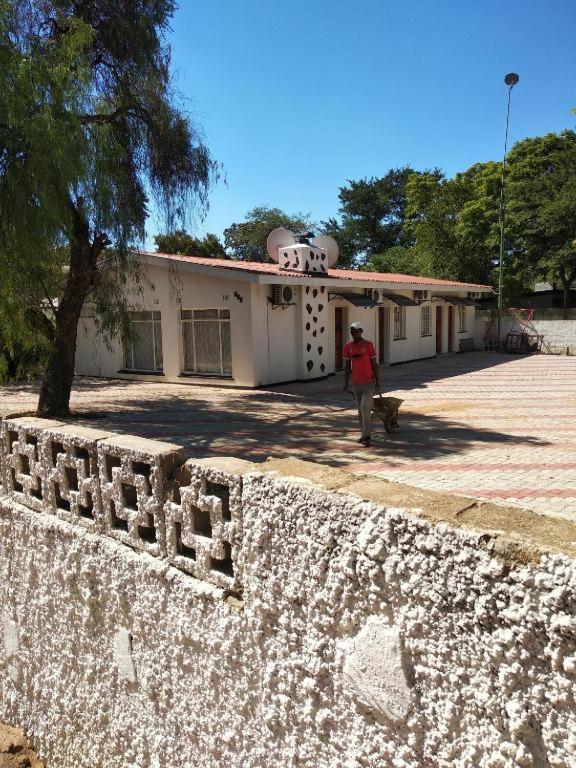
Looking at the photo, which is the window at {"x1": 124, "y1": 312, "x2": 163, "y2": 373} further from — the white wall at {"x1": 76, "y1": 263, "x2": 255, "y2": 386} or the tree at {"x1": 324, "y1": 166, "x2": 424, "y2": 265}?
the tree at {"x1": 324, "y1": 166, "x2": 424, "y2": 265}

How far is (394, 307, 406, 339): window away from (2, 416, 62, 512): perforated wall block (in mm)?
19252

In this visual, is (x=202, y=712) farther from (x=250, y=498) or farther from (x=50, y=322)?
(x=50, y=322)

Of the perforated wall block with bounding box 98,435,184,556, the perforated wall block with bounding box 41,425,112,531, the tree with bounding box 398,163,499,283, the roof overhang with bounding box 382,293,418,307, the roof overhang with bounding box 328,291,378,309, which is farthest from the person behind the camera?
the tree with bounding box 398,163,499,283

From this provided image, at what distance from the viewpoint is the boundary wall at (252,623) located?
1.88 metres

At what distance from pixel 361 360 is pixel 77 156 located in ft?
14.8

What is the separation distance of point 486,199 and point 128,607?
3444cm

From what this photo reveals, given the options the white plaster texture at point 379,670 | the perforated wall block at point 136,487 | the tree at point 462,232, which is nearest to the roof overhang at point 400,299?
the tree at point 462,232

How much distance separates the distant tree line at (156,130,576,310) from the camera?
104 ft

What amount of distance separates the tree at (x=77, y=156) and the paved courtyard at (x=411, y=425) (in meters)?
2.55

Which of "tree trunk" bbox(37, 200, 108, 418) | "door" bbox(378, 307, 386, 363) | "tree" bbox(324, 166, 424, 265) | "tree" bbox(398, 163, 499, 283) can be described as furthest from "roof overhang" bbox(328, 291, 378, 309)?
"tree" bbox(324, 166, 424, 265)

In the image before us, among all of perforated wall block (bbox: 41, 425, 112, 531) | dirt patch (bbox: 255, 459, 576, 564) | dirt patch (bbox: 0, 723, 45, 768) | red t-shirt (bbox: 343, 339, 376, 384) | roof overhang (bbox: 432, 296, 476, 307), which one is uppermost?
roof overhang (bbox: 432, 296, 476, 307)

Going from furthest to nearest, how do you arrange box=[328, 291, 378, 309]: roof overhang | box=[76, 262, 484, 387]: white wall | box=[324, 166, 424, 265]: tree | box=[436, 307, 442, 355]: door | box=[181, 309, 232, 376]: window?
1. box=[324, 166, 424, 265]: tree
2. box=[436, 307, 442, 355]: door
3. box=[328, 291, 378, 309]: roof overhang
4. box=[181, 309, 232, 376]: window
5. box=[76, 262, 484, 387]: white wall

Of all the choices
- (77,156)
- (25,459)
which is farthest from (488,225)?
A: (25,459)

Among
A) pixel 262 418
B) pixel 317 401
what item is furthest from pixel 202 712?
pixel 317 401
